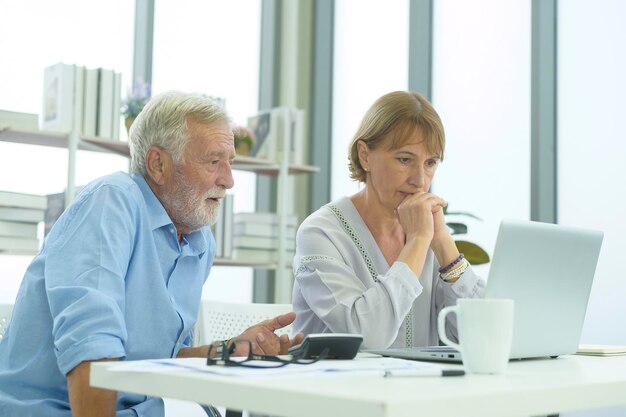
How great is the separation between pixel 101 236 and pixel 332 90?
11.6 feet

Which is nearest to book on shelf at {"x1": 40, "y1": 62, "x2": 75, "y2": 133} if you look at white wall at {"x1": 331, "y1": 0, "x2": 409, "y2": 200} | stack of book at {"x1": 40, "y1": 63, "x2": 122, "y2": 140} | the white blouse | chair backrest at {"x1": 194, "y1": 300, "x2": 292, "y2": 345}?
stack of book at {"x1": 40, "y1": 63, "x2": 122, "y2": 140}

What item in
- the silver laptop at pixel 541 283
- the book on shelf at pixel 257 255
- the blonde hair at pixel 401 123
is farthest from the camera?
the book on shelf at pixel 257 255

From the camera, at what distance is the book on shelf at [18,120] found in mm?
3322

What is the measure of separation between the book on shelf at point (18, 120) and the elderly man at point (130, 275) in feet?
5.52

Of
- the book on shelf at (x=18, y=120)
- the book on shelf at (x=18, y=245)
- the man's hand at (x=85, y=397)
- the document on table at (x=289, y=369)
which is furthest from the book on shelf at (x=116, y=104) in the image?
the document on table at (x=289, y=369)

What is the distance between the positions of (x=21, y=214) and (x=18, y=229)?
60 millimetres

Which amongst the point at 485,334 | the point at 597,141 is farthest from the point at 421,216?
the point at 597,141

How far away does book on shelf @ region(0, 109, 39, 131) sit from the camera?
131 inches

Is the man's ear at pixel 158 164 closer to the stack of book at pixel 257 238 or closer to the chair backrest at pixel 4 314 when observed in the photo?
the chair backrest at pixel 4 314

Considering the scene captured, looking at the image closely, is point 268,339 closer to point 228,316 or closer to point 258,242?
point 228,316

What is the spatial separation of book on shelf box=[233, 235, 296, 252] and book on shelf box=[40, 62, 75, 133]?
997 millimetres

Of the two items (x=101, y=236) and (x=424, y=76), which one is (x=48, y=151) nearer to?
(x=424, y=76)

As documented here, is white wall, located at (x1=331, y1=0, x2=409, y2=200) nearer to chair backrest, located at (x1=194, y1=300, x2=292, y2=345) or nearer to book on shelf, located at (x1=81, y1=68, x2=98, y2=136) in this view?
book on shelf, located at (x1=81, y1=68, x2=98, y2=136)

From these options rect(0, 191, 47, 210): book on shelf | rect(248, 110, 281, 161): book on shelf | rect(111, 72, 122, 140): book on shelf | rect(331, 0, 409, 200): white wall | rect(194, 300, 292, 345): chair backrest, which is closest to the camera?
rect(194, 300, 292, 345): chair backrest
